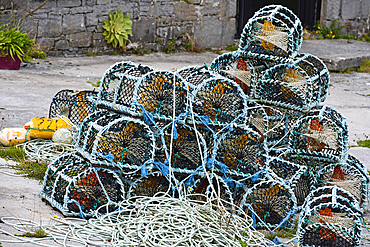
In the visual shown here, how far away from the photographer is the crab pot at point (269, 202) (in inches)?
143

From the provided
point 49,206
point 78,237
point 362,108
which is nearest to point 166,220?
point 78,237

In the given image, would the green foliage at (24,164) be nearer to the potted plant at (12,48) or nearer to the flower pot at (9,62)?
the potted plant at (12,48)

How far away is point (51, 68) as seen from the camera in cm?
814

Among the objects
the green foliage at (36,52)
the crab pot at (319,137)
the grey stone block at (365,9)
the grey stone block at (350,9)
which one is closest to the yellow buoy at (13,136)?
the crab pot at (319,137)

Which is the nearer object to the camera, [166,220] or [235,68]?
[166,220]

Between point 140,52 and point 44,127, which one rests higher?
point 140,52

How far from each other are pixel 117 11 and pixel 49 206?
664cm

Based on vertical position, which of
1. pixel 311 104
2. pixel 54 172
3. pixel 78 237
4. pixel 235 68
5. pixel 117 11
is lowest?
pixel 78 237

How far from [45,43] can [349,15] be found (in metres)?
8.25

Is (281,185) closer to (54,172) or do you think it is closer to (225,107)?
(225,107)

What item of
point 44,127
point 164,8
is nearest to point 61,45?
point 164,8

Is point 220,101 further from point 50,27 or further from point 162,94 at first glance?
point 50,27

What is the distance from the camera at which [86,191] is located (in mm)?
3455

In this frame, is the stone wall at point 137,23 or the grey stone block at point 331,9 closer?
the stone wall at point 137,23
